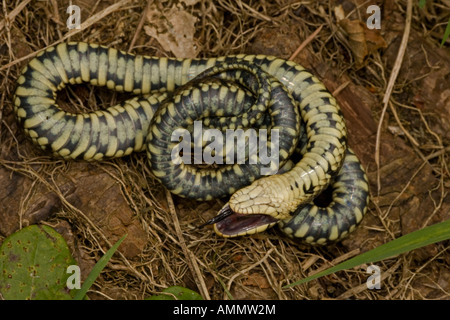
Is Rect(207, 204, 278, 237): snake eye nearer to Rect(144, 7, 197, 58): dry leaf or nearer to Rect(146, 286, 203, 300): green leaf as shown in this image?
Rect(146, 286, 203, 300): green leaf

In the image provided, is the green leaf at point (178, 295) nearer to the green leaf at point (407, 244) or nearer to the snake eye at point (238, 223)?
the snake eye at point (238, 223)

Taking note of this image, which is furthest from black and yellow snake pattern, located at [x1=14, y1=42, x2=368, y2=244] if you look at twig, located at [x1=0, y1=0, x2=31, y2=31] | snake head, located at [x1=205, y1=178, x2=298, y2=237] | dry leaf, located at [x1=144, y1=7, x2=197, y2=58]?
twig, located at [x1=0, y1=0, x2=31, y2=31]

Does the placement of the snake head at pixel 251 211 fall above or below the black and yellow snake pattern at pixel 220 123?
below

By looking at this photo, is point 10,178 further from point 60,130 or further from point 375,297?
point 375,297

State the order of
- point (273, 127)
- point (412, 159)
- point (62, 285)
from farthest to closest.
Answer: point (412, 159) < point (273, 127) < point (62, 285)

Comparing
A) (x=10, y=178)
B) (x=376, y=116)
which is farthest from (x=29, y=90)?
(x=376, y=116)

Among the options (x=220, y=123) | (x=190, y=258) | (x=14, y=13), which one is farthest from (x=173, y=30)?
(x=190, y=258)

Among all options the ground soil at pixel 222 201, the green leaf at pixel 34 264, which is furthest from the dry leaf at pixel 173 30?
the green leaf at pixel 34 264
